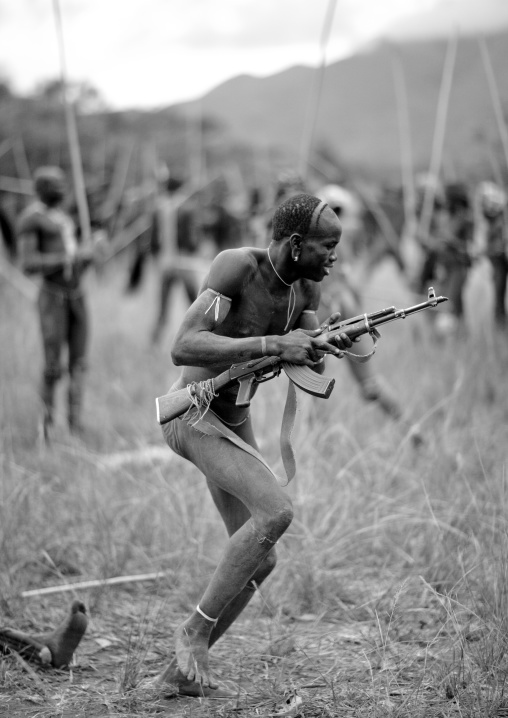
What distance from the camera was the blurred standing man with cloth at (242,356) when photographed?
295 cm

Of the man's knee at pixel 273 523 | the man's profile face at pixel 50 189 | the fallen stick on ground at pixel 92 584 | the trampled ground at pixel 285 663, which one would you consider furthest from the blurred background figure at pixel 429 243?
→ the man's knee at pixel 273 523

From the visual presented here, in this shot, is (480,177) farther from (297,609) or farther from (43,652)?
(43,652)

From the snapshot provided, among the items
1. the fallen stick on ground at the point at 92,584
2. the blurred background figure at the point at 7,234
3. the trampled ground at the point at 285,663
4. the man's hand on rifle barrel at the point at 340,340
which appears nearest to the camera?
the man's hand on rifle barrel at the point at 340,340

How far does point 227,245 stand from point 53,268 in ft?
22.6

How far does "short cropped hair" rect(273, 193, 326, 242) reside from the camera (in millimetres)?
2949

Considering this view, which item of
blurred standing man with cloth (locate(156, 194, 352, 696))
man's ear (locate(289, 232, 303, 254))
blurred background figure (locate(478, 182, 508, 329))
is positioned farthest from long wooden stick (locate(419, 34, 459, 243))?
man's ear (locate(289, 232, 303, 254))

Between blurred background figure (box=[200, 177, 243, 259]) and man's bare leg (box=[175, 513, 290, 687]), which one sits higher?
blurred background figure (box=[200, 177, 243, 259])

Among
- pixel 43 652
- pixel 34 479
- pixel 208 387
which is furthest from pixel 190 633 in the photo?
pixel 34 479

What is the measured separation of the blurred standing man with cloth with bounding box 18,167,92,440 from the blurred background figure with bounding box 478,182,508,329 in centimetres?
385

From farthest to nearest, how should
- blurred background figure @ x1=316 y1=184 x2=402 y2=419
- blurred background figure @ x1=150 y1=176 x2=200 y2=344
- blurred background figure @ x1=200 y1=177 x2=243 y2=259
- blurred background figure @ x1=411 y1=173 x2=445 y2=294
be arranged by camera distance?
blurred background figure @ x1=200 y1=177 x2=243 y2=259, blurred background figure @ x1=411 y1=173 x2=445 y2=294, blurred background figure @ x1=150 y1=176 x2=200 y2=344, blurred background figure @ x1=316 y1=184 x2=402 y2=419

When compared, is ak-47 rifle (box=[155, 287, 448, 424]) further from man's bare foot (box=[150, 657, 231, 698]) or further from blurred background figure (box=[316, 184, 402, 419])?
blurred background figure (box=[316, 184, 402, 419])

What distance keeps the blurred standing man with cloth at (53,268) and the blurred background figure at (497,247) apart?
A: 3845 millimetres

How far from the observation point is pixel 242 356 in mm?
2938

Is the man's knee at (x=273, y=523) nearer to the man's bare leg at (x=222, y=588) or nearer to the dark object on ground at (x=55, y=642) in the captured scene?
the man's bare leg at (x=222, y=588)
